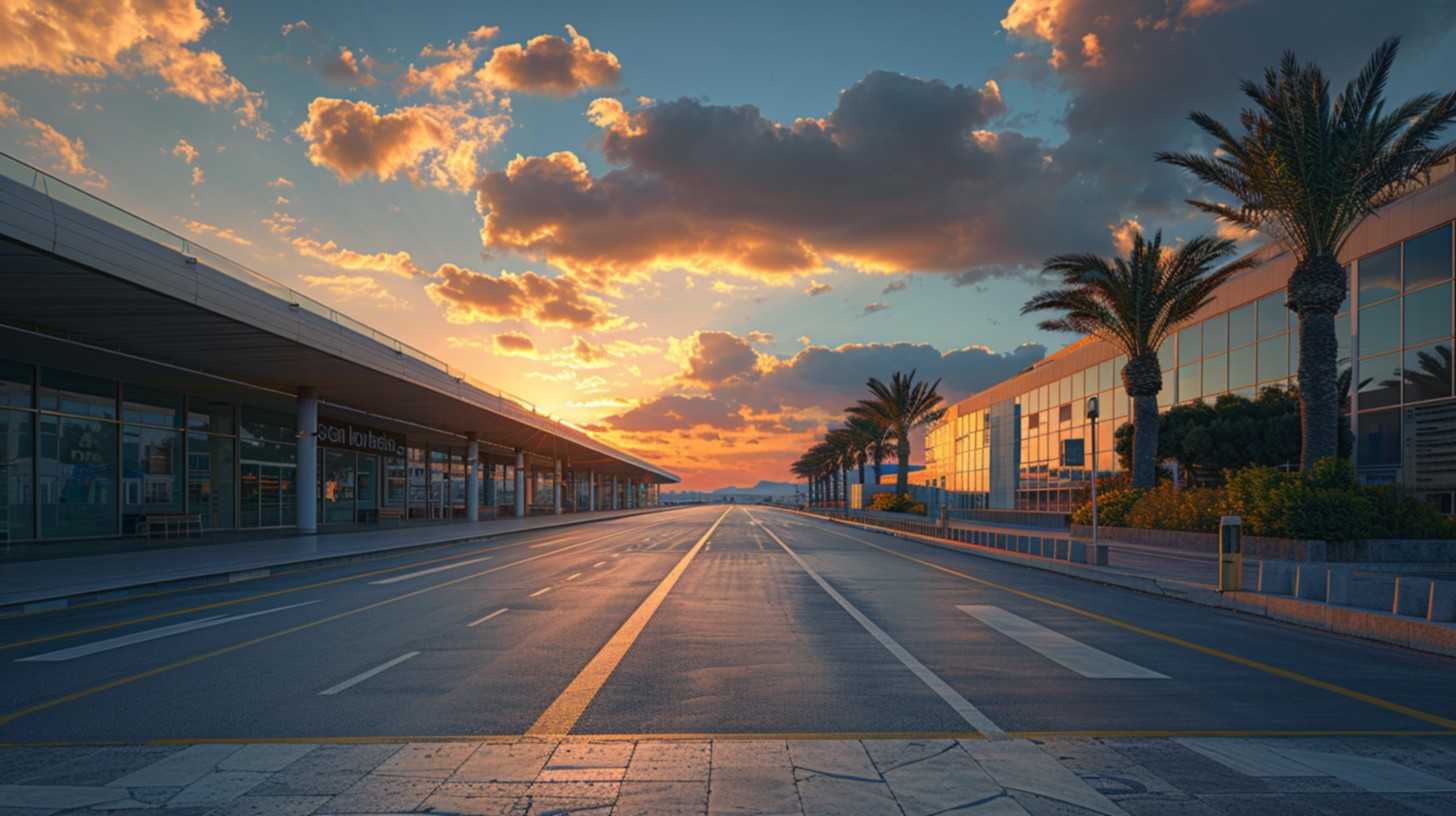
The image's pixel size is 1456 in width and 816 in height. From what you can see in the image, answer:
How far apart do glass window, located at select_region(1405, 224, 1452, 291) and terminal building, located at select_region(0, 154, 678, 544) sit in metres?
37.1

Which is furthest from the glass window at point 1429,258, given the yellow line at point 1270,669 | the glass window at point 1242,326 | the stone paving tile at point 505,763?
the stone paving tile at point 505,763

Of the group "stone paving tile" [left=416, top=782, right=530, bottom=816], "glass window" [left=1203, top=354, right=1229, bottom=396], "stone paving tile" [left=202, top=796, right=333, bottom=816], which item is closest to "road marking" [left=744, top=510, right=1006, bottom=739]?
"stone paving tile" [left=416, top=782, right=530, bottom=816]

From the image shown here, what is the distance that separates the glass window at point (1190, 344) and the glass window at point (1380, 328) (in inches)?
528

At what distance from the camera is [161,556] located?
86.4ft

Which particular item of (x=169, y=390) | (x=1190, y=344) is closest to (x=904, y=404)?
(x=1190, y=344)

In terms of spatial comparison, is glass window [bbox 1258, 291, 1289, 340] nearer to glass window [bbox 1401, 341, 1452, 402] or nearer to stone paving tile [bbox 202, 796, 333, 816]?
glass window [bbox 1401, 341, 1452, 402]

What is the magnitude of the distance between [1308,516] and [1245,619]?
11.5m

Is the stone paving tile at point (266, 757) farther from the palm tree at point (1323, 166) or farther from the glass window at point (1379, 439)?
the glass window at point (1379, 439)

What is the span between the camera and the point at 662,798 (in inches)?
219

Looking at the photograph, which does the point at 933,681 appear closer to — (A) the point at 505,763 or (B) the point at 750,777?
(B) the point at 750,777

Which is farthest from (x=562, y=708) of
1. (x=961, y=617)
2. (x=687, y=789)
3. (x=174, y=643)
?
(x=961, y=617)

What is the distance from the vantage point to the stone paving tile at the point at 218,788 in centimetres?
562

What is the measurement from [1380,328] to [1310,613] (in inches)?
969

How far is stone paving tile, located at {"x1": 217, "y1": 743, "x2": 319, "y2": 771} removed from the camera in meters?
6.30
